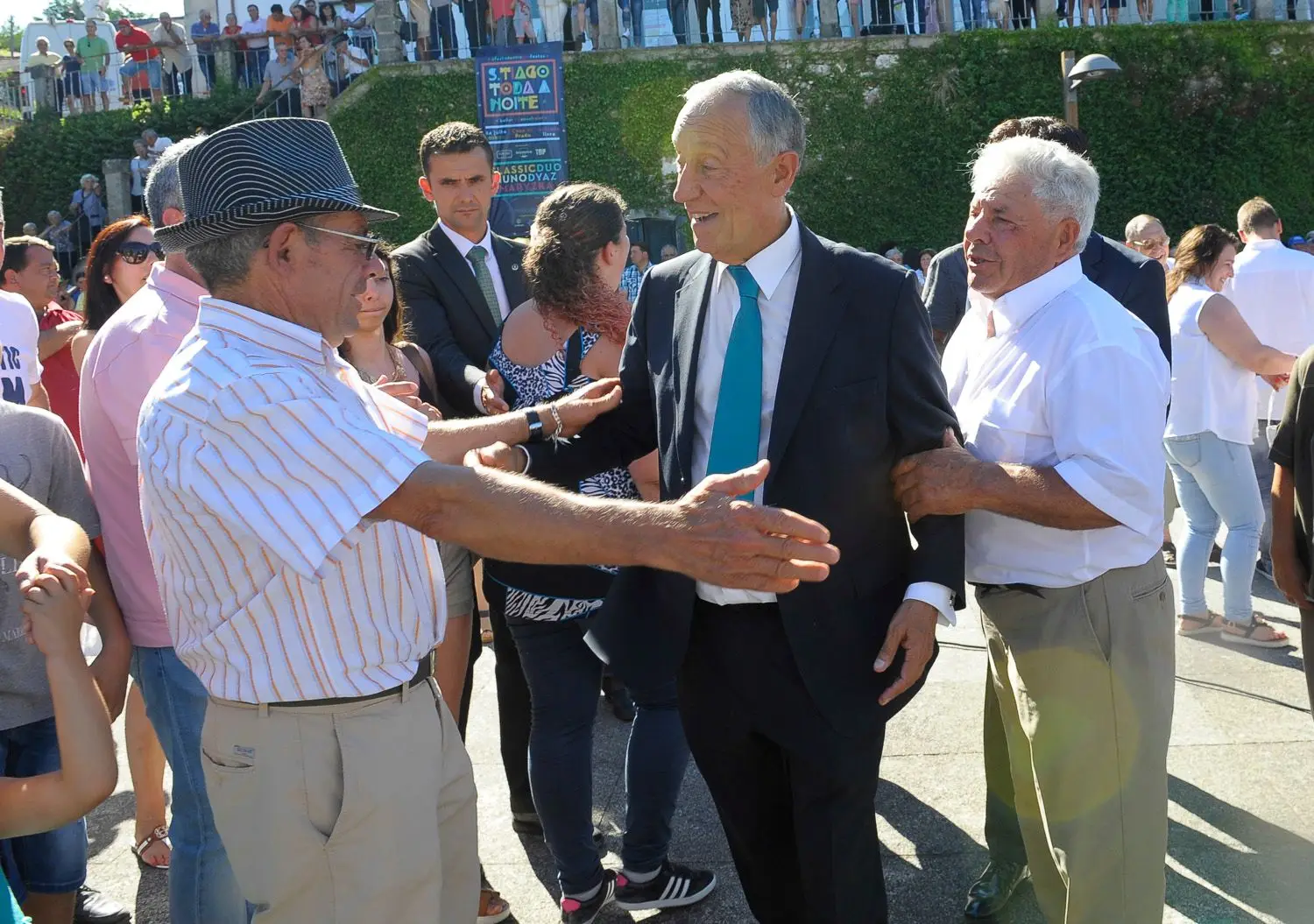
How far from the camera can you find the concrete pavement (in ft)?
12.1

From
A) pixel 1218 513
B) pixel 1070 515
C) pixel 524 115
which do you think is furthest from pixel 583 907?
pixel 524 115

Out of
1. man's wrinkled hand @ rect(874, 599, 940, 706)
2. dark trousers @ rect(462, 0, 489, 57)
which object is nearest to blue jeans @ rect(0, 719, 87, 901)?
man's wrinkled hand @ rect(874, 599, 940, 706)

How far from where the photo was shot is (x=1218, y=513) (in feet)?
19.9

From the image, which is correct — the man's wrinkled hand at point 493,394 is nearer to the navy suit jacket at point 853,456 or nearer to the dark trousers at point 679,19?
the navy suit jacket at point 853,456

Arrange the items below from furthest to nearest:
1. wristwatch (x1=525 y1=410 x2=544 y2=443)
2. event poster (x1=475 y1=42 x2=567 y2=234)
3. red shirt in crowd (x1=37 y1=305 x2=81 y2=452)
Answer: event poster (x1=475 y1=42 x2=567 y2=234)
red shirt in crowd (x1=37 y1=305 x2=81 y2=452)
wristwatch (x1=525 y1=410 x2=544 y2=443)

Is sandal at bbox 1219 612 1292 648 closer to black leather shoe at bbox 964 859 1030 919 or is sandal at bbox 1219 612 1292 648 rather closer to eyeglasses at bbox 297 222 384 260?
black leather shoe at bbox 964 859 1030 919

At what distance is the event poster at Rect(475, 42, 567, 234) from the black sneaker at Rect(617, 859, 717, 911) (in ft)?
47.8

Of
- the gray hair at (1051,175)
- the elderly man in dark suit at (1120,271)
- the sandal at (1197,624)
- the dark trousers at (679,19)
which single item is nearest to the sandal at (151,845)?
the gray hair at (1051,175)

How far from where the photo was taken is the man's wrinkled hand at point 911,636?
8.52 ft

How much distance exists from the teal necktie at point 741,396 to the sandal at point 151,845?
8.90 feet

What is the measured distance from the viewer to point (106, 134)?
71.9 feet

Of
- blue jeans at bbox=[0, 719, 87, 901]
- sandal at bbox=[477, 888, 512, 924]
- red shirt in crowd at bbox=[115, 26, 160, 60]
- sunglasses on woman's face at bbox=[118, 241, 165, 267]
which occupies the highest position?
red shirt in crowd at bbox=[115, 26, 160, 60]

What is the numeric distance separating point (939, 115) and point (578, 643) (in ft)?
60.6

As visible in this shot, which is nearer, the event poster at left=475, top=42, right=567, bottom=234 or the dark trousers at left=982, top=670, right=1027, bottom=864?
the dark trousers at left=982, top=670, right=1027, bottom=864
